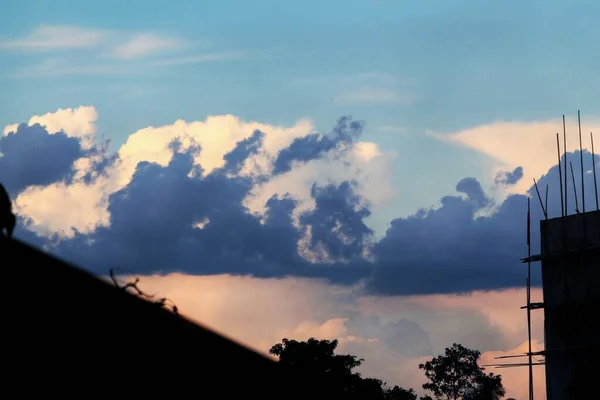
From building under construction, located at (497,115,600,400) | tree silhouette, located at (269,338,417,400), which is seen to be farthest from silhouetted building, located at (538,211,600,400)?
tree silhouette, located at (269,338,417,400)

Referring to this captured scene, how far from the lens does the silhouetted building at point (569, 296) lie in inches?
2048

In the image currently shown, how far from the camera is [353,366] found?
314 ft


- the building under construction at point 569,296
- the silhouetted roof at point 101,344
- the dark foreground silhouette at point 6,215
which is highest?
the building under construction at point 569,296

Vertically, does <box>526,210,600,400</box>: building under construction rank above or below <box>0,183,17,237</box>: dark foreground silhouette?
above

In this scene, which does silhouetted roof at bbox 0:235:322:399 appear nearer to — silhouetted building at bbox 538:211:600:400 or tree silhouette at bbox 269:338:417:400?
silhouetted building at bbox 538:211:600:400

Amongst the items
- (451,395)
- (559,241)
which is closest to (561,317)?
(559,241)

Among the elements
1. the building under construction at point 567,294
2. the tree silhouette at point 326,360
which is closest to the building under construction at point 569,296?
the building under construction at point 567,294

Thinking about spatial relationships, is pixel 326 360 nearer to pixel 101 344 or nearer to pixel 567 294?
pixel 567 294

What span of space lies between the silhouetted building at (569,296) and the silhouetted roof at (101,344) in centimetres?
4460

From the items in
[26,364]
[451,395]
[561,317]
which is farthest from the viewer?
[451,395]

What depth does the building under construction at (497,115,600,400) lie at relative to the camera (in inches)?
2050

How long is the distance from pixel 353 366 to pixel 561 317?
4422cm

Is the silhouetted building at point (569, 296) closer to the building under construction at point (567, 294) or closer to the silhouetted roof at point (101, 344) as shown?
the building under construction at point (567, 294)

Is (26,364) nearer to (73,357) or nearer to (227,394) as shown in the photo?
(73,357)
